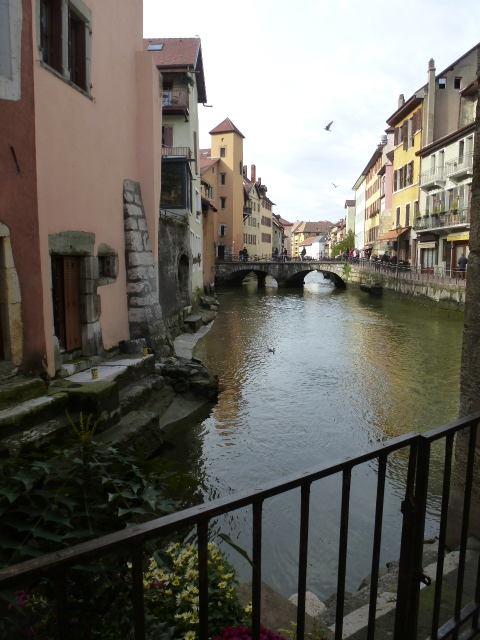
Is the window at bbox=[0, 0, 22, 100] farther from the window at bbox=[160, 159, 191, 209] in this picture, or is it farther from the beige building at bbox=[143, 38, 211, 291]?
the beige building at bbox=[143, 38, 211, 291]

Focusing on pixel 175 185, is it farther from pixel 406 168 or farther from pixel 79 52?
pixel 406 168

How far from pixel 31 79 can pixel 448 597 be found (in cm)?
678

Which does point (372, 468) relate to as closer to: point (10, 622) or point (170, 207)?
point (10, 622)

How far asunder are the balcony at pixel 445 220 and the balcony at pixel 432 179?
2028 mm

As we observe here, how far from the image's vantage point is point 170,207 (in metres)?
21.9

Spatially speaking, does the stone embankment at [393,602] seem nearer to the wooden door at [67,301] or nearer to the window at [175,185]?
the wooden door at [67,301]

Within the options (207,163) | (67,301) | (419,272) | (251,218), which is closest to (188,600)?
(67,301)

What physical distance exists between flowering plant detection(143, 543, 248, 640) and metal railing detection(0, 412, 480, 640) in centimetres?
85

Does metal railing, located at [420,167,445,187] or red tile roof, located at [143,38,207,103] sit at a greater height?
red tile roof, located at [143,38,207,103]

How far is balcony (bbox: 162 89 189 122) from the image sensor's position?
83.3 ft

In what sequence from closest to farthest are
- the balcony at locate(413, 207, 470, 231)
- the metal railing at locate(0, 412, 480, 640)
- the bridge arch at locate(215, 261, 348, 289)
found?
the metal railing at locate(0, 412, 480, 640)
the balcony at locate(413, 207, 470, 231)
the bridge arch at locate(215, 261, 348, 289)

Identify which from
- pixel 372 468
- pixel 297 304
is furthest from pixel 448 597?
pixel 297 304

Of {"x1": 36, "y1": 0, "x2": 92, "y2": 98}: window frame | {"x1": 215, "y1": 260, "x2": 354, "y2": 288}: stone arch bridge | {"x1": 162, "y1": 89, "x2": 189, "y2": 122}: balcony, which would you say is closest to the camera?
{"x1": 36, "y1": 0, "x2": 92, "y2": 98}: window frame

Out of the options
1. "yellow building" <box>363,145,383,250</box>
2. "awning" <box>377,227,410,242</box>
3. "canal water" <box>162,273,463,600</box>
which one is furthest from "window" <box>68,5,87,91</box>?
"yellow building" <box>363,145,383,250</box>
